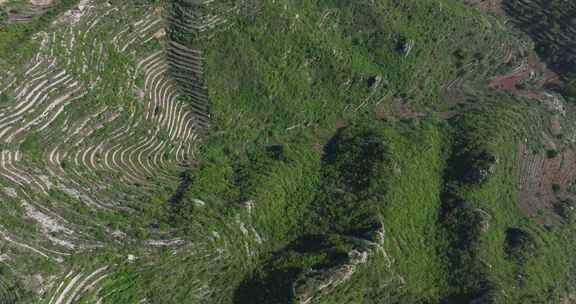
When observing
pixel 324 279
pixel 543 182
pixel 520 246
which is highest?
pixel 324 279

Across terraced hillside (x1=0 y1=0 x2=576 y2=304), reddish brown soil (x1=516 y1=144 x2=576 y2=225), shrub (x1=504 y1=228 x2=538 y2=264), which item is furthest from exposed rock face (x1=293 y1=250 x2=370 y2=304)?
reddish brown soil (x1=516 y1=144 x2=576 y2=225)

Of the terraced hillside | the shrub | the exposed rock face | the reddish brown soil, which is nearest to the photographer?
the terraced hillside

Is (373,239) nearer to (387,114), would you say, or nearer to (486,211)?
(486,211)

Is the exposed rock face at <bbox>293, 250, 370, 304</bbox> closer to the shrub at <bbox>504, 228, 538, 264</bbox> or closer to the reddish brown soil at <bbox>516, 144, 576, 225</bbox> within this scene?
the shrub at <bbox>504, 228, 538, 264</bbox>

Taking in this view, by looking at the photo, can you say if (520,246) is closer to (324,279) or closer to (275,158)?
(324,279)

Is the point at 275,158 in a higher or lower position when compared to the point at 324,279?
higher

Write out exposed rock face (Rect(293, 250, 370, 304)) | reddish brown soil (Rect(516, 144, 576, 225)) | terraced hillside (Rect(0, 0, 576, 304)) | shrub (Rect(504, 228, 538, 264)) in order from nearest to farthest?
terraced hillside (Rect(0, 0, 576, 304)), exposed rock face (Rect(293, 250, 370, 304)), shrub (Rect(504, 228, 538, 264)), reddish brown soil (Rect(516, 144, 576, 225))

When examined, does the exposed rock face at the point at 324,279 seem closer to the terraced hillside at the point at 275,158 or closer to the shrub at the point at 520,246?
the terraced hillside at the point at 275,158

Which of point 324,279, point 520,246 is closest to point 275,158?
point 324,279
